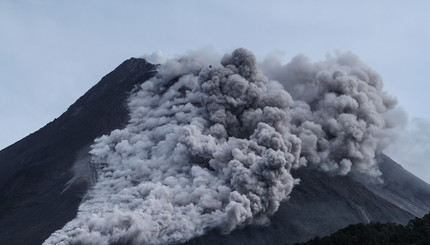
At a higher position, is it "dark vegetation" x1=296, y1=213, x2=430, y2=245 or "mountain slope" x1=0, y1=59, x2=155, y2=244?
"mountain slope" x1=0, y1=59, x2=155, y2=244

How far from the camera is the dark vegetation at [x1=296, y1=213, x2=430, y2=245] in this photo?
42188 millimetres

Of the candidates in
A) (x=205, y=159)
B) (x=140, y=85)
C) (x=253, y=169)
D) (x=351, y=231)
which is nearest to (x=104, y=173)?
(x=205, y=159)

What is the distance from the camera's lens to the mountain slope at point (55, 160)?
182ft

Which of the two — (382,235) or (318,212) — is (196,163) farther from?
(382,235)

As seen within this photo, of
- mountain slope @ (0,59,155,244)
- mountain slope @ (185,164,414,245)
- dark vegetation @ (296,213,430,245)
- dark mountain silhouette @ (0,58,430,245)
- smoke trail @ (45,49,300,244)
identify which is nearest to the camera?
dark vegetation @ (296,213,430,245)

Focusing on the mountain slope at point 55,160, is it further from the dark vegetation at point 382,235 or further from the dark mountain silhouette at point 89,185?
the dark vegetation at point 382,235

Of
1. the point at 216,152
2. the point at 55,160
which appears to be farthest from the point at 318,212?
the point at 55,160

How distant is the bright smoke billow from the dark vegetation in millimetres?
9700

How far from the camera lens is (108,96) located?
81125mm

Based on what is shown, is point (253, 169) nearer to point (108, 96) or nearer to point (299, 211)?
point (299, 211)

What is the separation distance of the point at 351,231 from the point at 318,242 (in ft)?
7.58

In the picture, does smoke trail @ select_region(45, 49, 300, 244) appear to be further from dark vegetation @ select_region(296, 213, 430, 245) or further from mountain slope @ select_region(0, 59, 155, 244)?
dark vegetation @ select_region(296, 213, 430, 245)

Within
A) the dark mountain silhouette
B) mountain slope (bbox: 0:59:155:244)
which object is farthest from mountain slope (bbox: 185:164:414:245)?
mountain slope (bbox: 0:59:155:244)

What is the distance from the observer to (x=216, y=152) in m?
59.3
